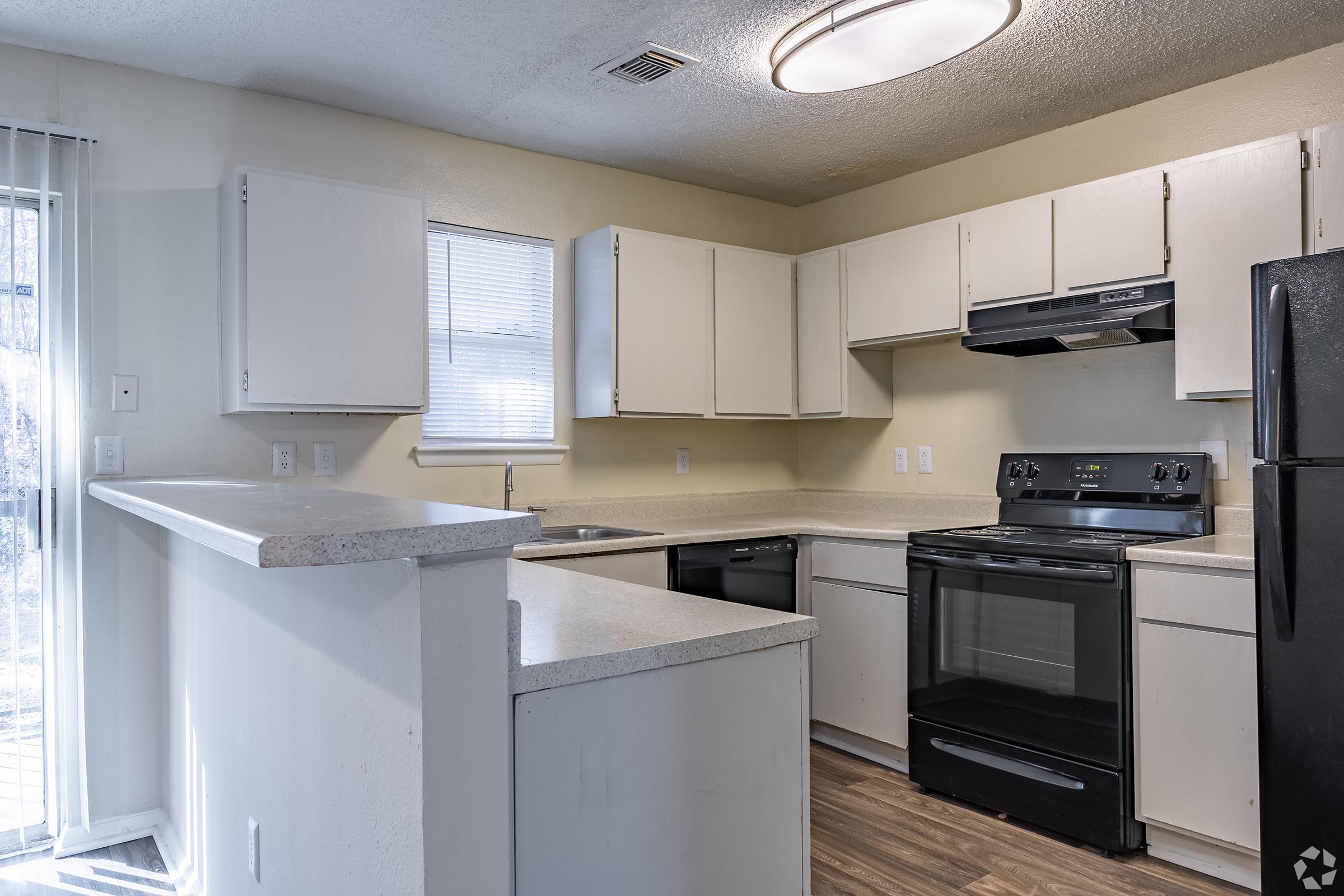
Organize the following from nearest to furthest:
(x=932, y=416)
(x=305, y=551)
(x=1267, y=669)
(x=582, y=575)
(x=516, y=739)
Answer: (x=305, y=551) < (x=516, y=739) < (x=582, y=575) < (x=1267, y=669) < (x=932, y=416)

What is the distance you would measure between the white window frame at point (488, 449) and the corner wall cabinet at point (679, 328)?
19 centimetres

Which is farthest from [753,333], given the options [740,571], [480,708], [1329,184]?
[480,708]

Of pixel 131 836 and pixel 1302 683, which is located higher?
pixel 1302 683

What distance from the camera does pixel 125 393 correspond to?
2.87 m

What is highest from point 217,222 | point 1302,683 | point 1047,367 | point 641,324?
point 217,222

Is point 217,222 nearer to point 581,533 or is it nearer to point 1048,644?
point 581,533

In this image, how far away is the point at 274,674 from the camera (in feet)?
5.63

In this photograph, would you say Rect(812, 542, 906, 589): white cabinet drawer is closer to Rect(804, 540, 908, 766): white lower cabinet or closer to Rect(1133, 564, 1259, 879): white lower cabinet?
Rect(804, 540, 908, 766): white lower cabinet

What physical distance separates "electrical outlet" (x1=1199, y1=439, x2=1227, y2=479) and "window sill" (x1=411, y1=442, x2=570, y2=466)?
243cm

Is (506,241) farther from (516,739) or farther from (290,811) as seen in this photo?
(516,739)

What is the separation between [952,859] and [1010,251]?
2.12m

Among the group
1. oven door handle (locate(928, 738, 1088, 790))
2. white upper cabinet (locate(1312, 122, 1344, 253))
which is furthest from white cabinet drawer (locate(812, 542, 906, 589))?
white upper cabinet (locate(1312, 122, 1344, 253))

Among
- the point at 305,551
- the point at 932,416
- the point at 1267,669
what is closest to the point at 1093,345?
the point at 932,416

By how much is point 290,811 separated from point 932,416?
10.3 ft
